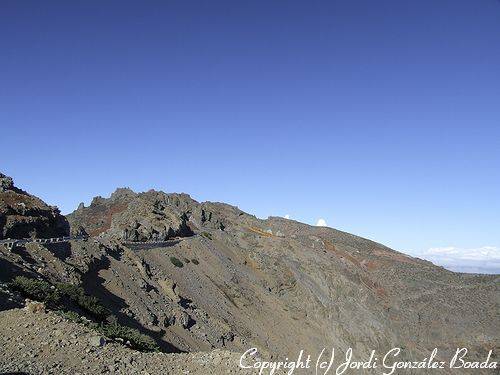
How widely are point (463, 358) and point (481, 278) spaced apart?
20.2 meters

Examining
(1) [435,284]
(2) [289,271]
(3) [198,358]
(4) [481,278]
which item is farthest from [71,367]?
(4) [481,278]

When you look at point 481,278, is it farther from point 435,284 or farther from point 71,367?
point 71,367

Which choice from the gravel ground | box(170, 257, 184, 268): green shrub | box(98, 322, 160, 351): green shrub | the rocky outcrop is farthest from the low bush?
box(170, 257, 184, 268): green shrub

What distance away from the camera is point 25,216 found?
38875 mm

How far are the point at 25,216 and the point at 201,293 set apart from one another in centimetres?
1984

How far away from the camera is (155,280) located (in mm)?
43000

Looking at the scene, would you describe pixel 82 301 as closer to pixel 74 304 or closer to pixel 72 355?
pixel 74 304

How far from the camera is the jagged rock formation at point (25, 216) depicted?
36469 mm

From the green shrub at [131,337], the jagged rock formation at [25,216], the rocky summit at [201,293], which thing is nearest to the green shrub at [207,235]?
the rocky summit at [201,293]

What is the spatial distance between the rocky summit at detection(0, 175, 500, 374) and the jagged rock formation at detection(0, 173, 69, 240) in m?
0.13

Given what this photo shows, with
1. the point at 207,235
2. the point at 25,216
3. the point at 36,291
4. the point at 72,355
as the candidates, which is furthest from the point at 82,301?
the point at 207,235

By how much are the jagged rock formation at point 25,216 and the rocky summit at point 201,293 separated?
13cm

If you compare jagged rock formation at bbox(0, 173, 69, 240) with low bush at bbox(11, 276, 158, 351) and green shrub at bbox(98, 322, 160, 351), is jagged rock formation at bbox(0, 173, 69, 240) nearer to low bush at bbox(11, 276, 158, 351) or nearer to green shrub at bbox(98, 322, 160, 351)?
low bush at bbox(11, 276, 158, 351)

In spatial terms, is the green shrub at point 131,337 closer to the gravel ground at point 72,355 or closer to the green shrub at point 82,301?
the green shrub at point 82,301
